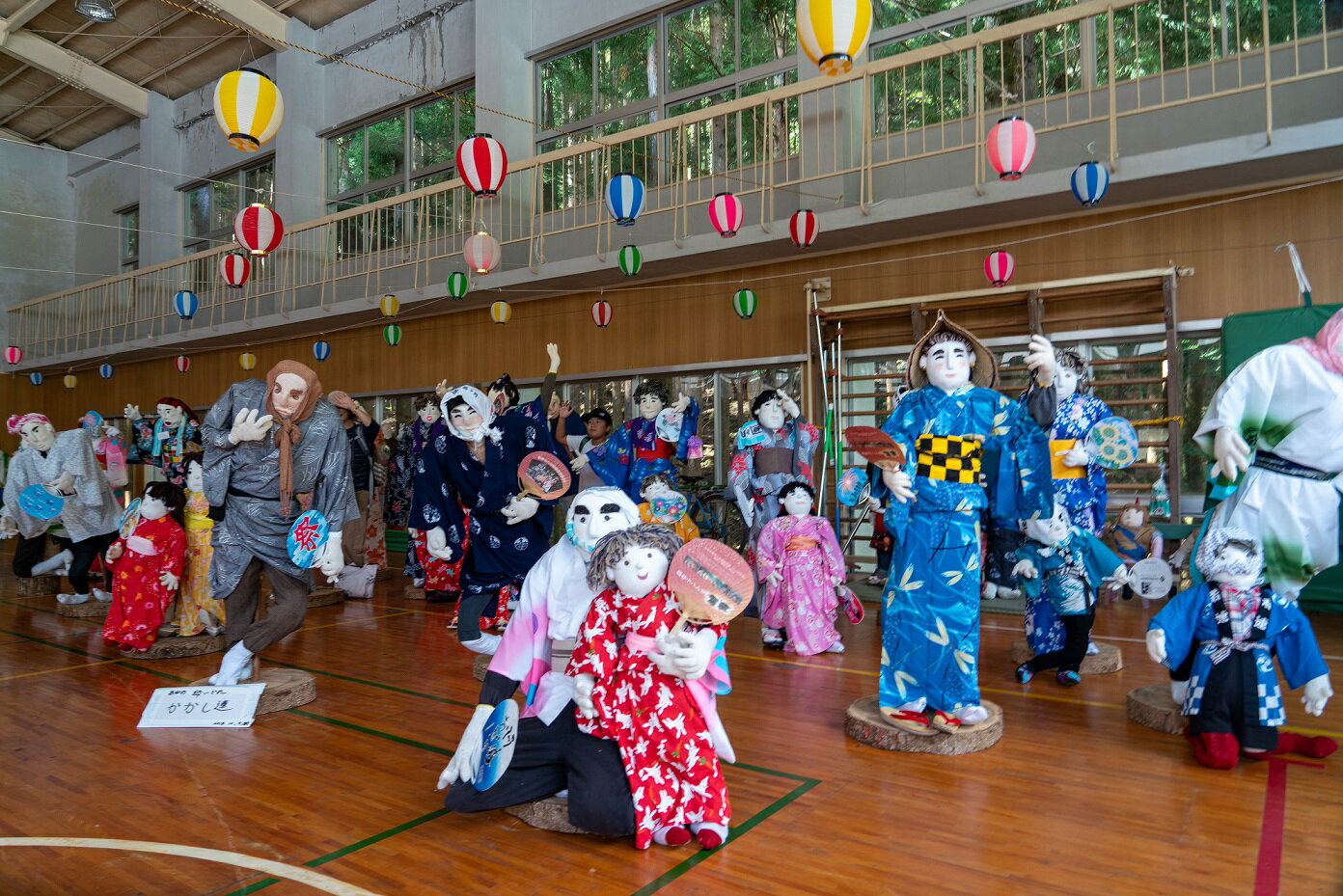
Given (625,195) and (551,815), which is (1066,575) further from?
(625,195)

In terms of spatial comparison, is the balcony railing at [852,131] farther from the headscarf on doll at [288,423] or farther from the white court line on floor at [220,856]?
the white court line on floor at [220,856]

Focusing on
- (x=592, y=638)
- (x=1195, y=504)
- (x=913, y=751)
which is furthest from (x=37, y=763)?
(x=1195, y=504)

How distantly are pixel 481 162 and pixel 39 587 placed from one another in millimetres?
5793

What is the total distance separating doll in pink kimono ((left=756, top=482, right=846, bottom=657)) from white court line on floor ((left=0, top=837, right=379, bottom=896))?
3.15 m

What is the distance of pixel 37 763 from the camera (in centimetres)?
315

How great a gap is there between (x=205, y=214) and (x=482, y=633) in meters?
13.1

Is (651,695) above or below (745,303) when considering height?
below

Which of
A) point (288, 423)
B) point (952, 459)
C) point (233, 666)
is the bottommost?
point (233, 666)

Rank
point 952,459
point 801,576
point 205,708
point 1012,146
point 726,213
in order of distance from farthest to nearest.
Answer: point 726,213
point 1012,146
point 801,576
point 205,708
point 952,459

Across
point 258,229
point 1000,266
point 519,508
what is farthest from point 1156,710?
point 258,229

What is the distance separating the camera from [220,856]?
2355 mm

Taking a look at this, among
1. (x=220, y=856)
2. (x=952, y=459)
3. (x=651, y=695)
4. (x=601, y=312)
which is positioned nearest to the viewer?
(x=220, y=856)

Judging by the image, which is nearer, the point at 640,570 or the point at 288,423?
the point at 640,570

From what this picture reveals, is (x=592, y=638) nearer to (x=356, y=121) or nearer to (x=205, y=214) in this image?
(x=356, y=121)
